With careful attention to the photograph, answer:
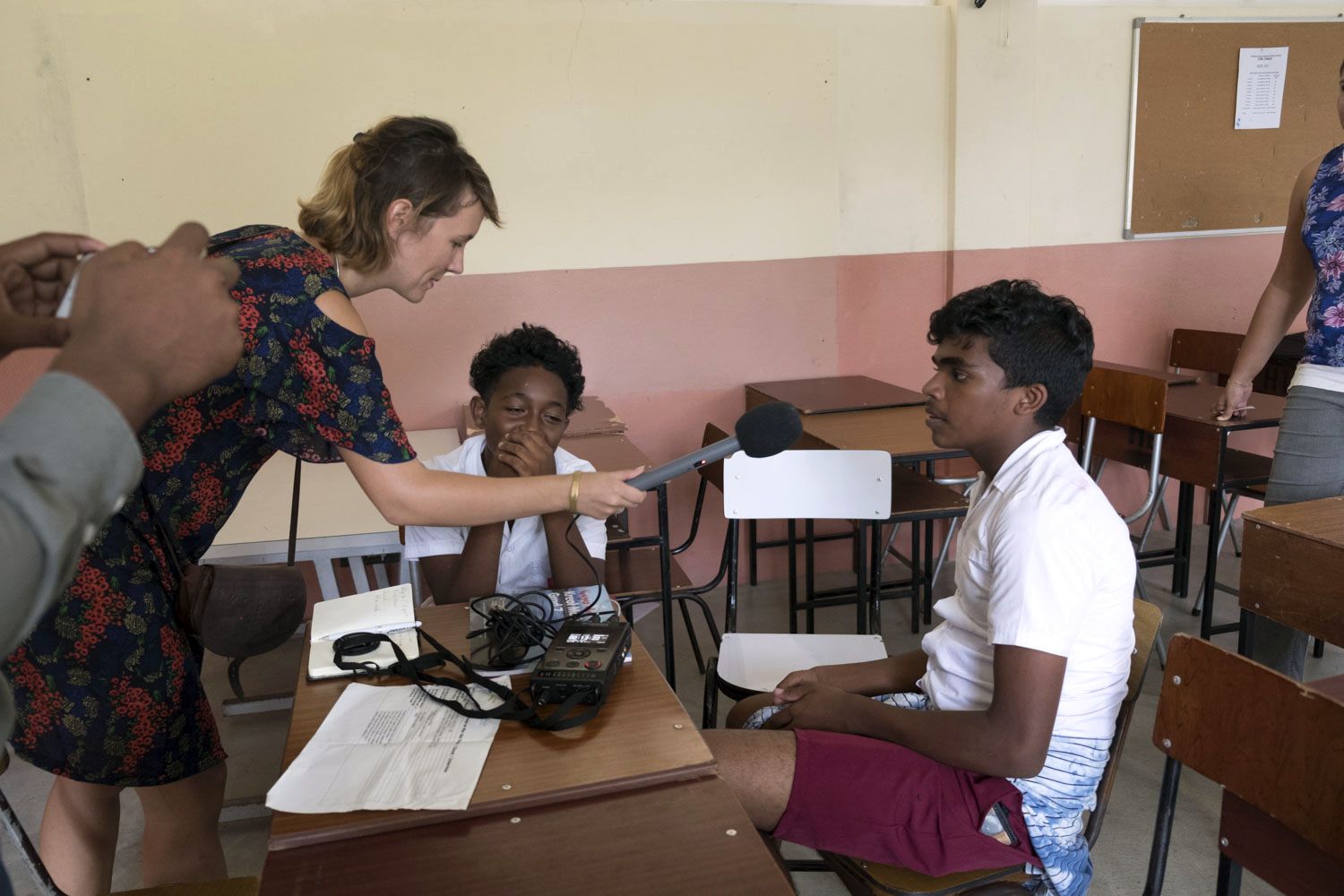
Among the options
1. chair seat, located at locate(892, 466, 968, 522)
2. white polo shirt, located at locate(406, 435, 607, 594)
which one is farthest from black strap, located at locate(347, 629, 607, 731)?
chair seat, located at locate(892, 466, 968, 522)

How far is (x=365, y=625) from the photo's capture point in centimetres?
138

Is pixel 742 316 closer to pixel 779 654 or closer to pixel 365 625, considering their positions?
pixel 779 654

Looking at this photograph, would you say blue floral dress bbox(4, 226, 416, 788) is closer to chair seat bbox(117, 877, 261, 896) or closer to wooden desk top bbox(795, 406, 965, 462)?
chair seat bbox(117, 877, 261, 896)

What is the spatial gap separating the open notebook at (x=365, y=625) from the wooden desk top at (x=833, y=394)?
176cm

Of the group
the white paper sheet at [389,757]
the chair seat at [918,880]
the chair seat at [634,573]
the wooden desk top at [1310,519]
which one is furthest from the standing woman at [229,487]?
the wooden desk top at [1310,519]

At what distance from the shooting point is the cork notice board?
367 centimetres

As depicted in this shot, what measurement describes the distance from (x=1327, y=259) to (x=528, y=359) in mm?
1868

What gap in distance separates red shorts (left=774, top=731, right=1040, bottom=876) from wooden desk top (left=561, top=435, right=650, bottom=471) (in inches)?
44.4

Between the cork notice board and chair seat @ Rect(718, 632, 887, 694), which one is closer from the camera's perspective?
chair seat @ Rect(718, 632, 887, 694)

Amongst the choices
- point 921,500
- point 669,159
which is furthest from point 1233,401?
point 669,159

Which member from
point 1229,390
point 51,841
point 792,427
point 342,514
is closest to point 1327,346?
point 1229,390

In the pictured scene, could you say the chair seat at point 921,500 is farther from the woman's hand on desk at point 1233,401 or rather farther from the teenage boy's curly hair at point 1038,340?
the teenage boy's curly hair at point 1038,340

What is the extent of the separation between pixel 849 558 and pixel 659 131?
6.06 ft

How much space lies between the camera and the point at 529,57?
3193mm
